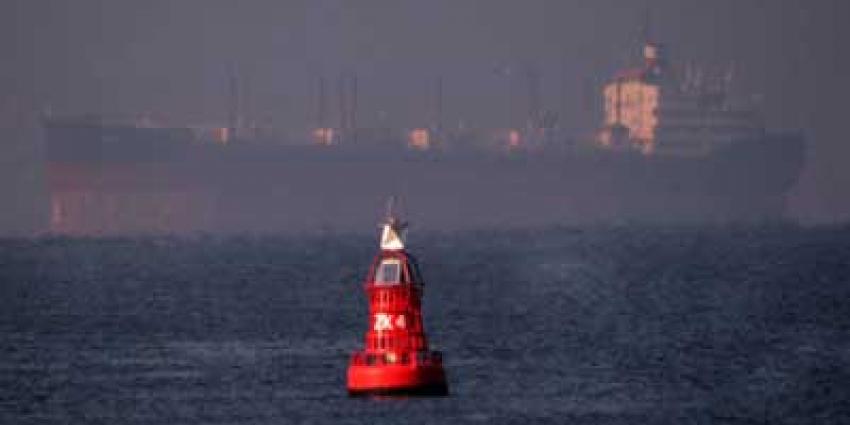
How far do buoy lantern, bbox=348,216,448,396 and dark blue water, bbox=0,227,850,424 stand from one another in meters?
0.42

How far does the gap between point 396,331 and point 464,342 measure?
15.0 metres

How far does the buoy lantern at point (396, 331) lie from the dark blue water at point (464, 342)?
1.37 feet

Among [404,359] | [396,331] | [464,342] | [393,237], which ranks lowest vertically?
[464,342]

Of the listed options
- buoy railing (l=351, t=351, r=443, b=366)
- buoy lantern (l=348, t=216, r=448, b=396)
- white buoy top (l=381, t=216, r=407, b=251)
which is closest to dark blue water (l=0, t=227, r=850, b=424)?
buoy lantern (l=348, t=216, r=448, b=396)

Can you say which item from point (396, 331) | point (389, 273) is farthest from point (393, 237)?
point (396, 331)

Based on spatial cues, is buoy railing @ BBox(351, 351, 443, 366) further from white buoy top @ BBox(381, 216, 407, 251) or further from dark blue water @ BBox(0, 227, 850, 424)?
white buoy top @ BBox(381, 216, 407, 251)

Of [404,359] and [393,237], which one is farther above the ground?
[393,237]

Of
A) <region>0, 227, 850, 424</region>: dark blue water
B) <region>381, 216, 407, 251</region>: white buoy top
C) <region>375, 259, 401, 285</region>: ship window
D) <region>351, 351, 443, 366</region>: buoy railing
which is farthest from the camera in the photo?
<region>0, 227, 850, 424</region>: dark blue water

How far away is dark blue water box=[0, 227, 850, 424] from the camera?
1626 inches

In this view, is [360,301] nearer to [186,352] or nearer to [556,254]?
[186,352]

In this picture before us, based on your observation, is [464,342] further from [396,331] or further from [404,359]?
[396,331]

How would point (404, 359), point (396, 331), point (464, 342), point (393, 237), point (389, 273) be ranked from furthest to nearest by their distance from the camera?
point (464, 342), point (404, 359), point (396, 331), point (393, 237), point (389, 273)

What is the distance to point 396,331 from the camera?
39.4 meters

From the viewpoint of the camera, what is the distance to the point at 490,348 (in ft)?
173
